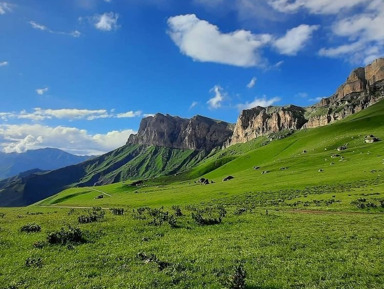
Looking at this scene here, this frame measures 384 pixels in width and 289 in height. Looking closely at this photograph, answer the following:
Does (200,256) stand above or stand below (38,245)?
below

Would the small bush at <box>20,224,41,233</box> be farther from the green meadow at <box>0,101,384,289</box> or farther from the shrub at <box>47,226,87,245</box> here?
the shrub at <box>47,226,87,245</box>

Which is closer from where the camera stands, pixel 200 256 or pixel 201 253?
pixel 200 256

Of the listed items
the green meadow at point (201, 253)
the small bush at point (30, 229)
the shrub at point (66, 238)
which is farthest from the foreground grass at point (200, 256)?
the shrub at point (66, 238)

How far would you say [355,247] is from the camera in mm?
27500

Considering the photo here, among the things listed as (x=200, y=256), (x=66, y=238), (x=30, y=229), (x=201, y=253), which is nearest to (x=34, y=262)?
(x=66, y=238)

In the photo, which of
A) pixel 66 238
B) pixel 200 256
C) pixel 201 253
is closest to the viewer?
pixel 200 256

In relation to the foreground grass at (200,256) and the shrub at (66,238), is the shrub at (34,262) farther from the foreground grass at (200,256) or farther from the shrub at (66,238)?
the shrub at (66,238)

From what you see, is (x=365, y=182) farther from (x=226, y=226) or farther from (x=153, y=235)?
(x=153, y=235)

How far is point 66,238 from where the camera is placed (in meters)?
31.9

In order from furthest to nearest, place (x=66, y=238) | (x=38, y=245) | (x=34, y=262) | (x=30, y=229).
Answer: (x=30, y=229)
(x=66, y=238)
(x=38, y=245)
(x=34, y=262)

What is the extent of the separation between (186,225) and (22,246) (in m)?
19.3

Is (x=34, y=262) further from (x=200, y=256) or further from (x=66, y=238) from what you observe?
(x=200, y=256)

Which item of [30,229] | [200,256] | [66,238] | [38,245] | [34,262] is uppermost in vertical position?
[30,229]

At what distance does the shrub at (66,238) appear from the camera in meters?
31.2
